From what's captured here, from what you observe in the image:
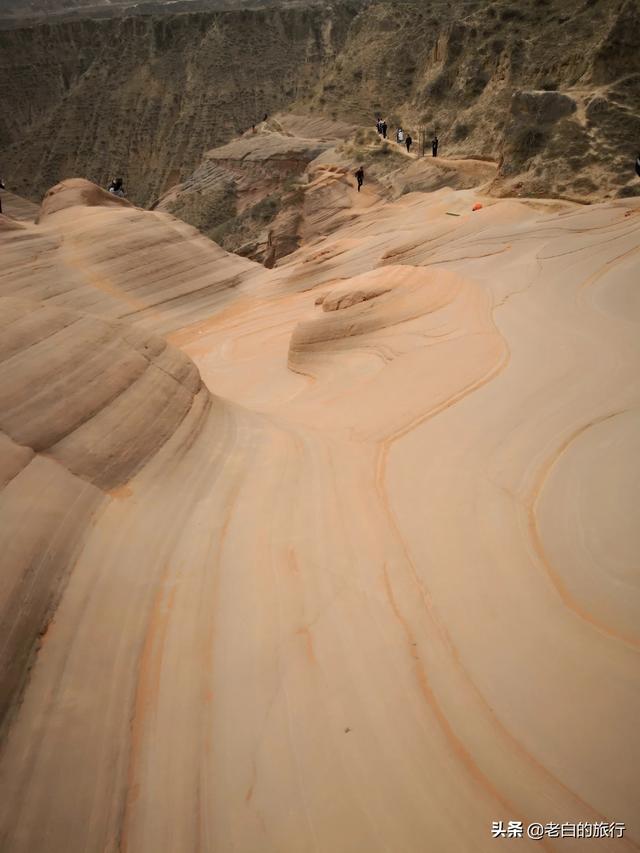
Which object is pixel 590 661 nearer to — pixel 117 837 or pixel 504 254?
pixel 117 837

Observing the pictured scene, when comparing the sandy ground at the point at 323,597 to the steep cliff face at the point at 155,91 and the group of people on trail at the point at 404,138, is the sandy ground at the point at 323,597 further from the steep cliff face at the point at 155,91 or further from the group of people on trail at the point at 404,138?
the steep cliff face at the point at 155,91

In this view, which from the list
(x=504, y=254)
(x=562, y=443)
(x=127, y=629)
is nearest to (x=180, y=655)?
(x=127, y=629)

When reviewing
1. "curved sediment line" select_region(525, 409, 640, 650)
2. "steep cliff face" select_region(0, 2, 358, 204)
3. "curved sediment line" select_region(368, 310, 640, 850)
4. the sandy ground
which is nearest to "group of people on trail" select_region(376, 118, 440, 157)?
the sandy ground

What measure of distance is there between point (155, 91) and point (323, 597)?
43178 millimetres

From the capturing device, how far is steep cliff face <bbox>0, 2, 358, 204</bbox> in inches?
1388

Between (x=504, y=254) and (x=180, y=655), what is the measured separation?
6.87 metres

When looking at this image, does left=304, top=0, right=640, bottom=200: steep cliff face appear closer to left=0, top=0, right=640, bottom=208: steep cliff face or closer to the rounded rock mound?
left=0, top=0, right=640, bottom=208: steep cliff face

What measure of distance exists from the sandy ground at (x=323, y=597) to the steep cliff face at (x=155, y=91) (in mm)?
34949

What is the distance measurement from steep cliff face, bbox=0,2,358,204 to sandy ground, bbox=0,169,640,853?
3495cm

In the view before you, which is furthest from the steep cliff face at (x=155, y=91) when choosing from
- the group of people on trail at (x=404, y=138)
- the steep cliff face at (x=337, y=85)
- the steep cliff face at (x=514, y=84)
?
the group of people on trail at (x=404, y=138)

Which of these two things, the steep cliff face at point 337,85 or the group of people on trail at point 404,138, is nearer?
the steep cliff face at point 337,85

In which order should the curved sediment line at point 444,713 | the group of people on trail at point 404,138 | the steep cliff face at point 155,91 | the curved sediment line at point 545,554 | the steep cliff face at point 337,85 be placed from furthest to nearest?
the steep cliff face at point 155,91
the group of people on trail at point 404,138
the steep cliff face at point 337,85
the curved sediment line at point 545,554
the curved sediment line at point 444,713

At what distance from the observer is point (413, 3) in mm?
28375

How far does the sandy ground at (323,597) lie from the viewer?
1677mm
